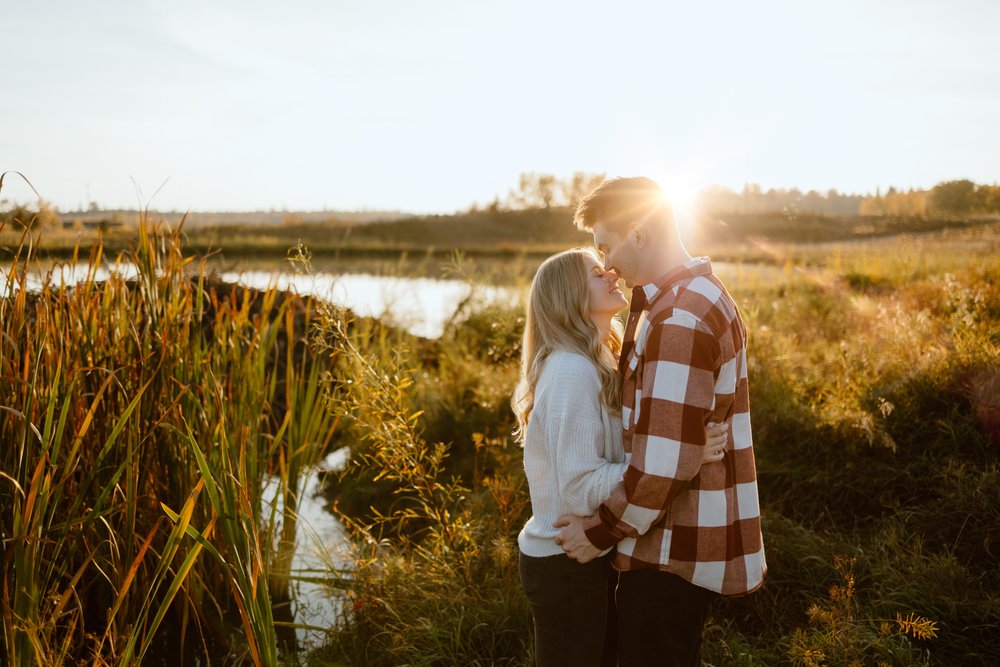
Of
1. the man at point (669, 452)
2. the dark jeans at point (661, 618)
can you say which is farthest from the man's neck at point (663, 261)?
the dark jeans at point (661, 618)

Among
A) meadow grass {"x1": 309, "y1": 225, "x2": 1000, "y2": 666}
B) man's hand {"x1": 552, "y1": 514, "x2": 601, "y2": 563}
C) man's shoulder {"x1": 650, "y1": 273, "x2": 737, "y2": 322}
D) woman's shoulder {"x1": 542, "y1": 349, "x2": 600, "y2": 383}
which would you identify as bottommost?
meadow grass {"x1": 309, "y1": 225, "x2": 1000, "y2": 666}

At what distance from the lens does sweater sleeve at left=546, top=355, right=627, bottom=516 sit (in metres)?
1.89

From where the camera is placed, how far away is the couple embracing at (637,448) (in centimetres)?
173

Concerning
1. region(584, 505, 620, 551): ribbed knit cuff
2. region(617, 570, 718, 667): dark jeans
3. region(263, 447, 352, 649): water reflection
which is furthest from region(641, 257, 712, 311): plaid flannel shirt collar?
region(263, 447, 352, 649): water reflection

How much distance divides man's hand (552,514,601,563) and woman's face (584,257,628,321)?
0.59 metres

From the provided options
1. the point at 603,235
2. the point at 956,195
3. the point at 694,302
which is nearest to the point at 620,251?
the point at 603,235

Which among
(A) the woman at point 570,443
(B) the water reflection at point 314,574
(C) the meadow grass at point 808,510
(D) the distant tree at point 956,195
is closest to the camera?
(A) the woman at point 570,443

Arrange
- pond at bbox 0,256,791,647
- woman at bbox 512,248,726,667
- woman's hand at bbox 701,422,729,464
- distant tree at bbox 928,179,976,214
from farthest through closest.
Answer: distant tree at bbox 928,179,976,214 < pond at bbox 0,256,791,647 < woman at bbox 512,248,726,667 < woman's hand at bbox 701,422,729,464

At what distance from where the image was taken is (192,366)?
10.1 ft

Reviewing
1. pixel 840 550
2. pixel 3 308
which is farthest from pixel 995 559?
pixel 3 308

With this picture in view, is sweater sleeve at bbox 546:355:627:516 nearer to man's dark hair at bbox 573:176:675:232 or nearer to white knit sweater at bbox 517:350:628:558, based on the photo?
white knit sweater at bbox 517:350:628:558

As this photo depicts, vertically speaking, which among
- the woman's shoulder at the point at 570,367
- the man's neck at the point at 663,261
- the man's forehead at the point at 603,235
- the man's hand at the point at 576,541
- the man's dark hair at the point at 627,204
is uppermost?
the man's dark hair at the point at 627,204

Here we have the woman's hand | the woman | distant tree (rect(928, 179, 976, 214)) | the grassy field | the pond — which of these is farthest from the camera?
distant tree (rect(928, 179, 976, 214))

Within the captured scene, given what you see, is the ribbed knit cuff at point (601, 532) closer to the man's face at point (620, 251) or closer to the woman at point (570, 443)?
the woman at point (570, 443)
